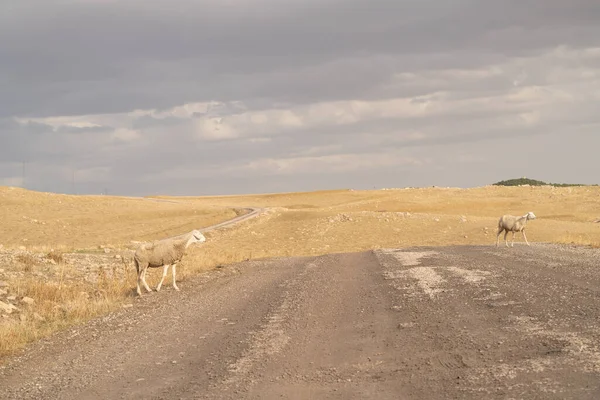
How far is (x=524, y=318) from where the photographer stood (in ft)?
39.9

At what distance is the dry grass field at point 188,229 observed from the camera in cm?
1906

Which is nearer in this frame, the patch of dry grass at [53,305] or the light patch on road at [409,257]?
the patch of dry grass at [53,305]

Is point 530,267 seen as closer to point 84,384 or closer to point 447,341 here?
point 447,341

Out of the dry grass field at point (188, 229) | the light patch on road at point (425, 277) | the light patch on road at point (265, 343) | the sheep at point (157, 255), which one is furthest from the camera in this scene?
the sheep at point (157, 255)

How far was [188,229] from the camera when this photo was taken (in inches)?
2450

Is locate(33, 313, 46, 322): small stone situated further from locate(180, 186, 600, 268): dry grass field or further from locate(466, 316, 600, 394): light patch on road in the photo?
locate(466, 316, 600, 394): light patch on road

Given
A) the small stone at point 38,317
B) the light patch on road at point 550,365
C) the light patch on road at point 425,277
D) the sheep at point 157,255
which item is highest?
the sheep at point 157,255

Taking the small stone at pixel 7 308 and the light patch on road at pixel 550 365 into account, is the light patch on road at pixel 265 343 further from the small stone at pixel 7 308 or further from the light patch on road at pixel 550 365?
the small stone at pixel 7 308

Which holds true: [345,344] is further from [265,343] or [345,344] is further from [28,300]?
[28,300]

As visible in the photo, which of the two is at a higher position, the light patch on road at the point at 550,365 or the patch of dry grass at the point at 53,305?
the light patch on road at the point at 550,365

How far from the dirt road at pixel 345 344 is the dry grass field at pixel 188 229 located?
2.27m

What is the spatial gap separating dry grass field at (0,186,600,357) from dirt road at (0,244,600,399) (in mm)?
2274

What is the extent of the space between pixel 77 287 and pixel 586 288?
14203mm

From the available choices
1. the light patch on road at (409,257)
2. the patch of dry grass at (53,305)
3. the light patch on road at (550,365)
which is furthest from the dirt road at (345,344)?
the light patch on road at (409,257)
